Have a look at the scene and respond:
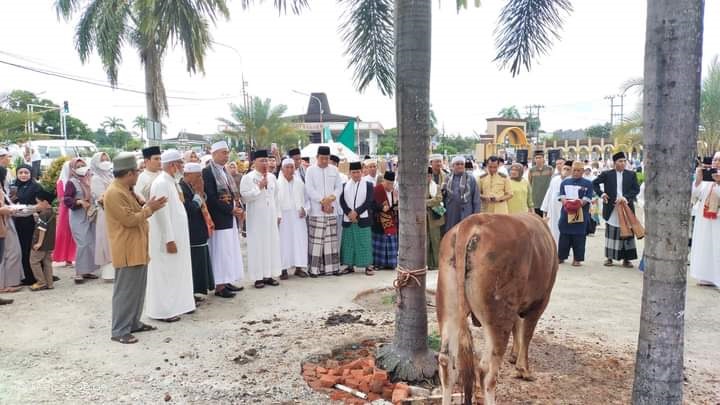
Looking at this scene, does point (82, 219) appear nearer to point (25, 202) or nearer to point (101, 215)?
point (101, 215)

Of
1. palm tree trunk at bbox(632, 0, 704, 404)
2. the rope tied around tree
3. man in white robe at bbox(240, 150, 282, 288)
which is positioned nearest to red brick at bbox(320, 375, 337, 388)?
the rope tied around tree

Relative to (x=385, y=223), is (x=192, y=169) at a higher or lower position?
higher

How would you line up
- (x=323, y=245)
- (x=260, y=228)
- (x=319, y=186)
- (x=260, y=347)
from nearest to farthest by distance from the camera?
(x=260, y=347) → (x=260, y=228) → (x=323, y=245) → (x=319, y=186)

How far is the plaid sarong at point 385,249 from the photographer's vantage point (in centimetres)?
838

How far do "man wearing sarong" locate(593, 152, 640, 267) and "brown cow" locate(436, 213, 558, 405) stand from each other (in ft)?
19.7

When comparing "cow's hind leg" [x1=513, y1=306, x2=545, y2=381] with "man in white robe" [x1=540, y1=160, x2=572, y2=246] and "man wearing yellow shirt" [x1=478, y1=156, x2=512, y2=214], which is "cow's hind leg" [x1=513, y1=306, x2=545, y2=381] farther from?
"man in white robe" [x1=540, y1=160, x2=572, y2=246]

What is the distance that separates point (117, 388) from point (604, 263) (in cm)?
789

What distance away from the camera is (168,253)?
18.9ft

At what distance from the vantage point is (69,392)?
4023mm

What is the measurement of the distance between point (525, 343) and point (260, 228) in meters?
4.32

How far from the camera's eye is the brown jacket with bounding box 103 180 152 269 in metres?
5.07

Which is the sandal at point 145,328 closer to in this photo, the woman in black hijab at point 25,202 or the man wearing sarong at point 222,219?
the man wearing sarong at point 222,219

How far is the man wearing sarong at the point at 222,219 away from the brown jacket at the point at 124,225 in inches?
62.0

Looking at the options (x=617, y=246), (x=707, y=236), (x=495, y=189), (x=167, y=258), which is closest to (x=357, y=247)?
(x=495, y=189)
